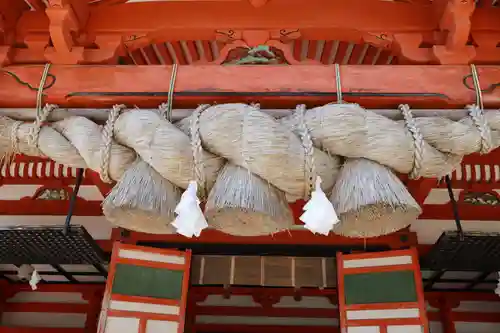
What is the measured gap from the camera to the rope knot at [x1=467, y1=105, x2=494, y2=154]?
164 cm

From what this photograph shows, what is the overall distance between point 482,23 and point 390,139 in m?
1.09

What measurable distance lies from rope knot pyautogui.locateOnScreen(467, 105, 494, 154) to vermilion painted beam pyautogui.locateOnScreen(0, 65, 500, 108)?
0.61 feet

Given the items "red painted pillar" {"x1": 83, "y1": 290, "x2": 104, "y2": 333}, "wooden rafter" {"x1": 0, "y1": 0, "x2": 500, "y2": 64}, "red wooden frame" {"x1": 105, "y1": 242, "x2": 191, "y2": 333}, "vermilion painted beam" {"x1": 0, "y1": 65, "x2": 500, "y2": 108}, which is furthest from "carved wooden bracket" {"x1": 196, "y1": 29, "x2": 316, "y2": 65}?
"red painted pillar" {"x1": 83, "y1": 290, "x2": 104, "y2": 333}

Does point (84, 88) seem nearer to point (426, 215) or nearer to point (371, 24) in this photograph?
point (371, 24)

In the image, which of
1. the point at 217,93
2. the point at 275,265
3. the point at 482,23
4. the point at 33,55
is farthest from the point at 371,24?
the point at 275,265

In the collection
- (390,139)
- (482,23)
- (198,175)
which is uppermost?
(482,23)

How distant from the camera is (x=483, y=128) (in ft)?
5.46

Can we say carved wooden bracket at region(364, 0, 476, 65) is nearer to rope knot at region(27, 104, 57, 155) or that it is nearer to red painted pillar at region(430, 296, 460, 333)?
rope knot at region(27, 104, 57, 155)

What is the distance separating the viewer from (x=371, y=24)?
92.5 inches

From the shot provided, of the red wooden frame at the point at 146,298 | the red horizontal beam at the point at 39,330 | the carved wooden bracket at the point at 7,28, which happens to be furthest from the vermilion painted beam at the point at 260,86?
the red horizontal beam at the point at 39,330

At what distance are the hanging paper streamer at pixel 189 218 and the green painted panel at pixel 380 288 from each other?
2.33m

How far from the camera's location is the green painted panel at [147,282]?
3457 millimetres

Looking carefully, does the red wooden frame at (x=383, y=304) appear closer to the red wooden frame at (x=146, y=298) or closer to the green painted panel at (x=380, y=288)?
the green painted panel at (x=380, y=288)

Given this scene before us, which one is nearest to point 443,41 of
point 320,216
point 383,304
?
point 320,216
